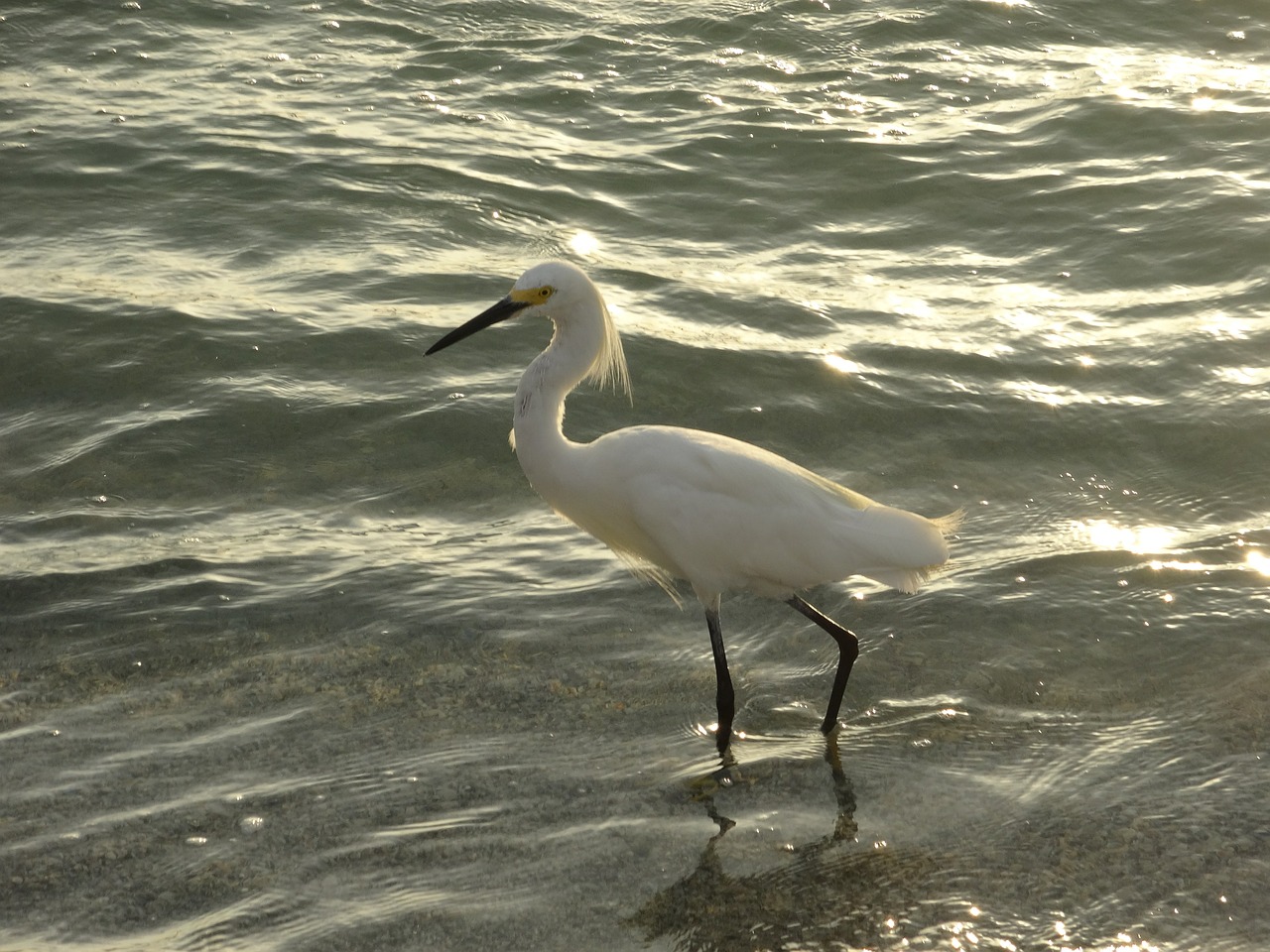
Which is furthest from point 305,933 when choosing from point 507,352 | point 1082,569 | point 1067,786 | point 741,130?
point 741,130

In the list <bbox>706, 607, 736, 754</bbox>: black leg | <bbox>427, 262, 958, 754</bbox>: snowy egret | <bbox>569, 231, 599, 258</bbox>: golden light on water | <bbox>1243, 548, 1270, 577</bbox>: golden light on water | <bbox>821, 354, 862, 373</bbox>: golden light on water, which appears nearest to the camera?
<bbox>706, 607, 736, 754</bbox>: black leg

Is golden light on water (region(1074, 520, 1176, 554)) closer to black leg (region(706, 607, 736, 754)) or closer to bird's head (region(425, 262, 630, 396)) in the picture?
black leg (region(706, 607, 736, 754))

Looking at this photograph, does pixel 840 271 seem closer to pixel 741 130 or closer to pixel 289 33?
pixel 741 130

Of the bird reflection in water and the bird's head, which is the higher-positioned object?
the bird's head

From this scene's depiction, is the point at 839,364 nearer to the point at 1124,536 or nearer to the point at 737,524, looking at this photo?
the point at 1124,536

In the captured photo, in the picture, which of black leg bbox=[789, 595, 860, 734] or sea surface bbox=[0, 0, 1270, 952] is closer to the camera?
sea surface bbox=[0, 0, 1270, 952]

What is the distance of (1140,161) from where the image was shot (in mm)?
9500

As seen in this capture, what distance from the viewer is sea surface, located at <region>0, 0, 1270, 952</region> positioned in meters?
3.82

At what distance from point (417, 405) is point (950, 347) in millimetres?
2799

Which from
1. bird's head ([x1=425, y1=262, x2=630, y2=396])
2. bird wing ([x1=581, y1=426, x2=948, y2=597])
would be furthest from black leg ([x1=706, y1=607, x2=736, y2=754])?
bird's head ([x1=425, y1=262, x2=630, y2=396])

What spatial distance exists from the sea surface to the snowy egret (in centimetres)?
45

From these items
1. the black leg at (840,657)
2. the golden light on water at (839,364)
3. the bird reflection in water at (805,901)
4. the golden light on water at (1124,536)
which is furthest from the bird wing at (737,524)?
the golden light on water at (839,364)

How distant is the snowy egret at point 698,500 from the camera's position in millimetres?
4566

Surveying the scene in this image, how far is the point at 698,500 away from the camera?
15.0 ft
